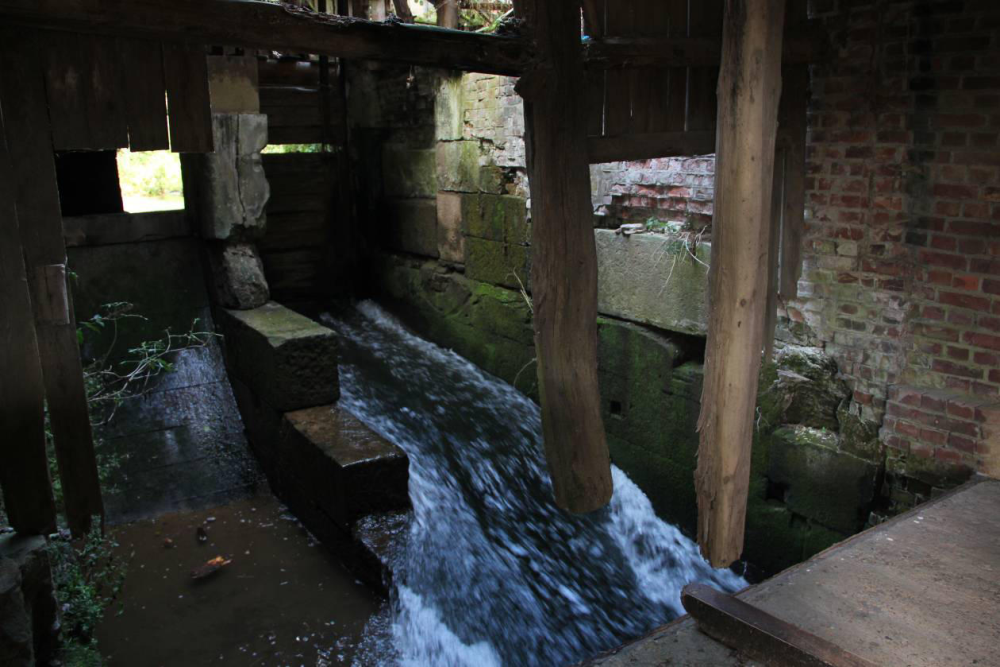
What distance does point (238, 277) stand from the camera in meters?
5.82

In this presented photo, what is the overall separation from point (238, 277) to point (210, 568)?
2.20 meters

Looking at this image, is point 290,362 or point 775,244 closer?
point 775,244

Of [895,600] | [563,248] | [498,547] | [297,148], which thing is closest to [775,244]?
[563,248]

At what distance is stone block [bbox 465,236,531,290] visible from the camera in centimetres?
614

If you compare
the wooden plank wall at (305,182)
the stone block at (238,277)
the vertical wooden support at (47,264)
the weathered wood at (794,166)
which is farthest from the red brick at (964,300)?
the wooden plank wall at (305,182)

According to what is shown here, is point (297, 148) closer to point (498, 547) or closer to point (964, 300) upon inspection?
point (498, 547)

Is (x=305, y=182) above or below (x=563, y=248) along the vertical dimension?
above

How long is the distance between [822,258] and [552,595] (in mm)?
2167

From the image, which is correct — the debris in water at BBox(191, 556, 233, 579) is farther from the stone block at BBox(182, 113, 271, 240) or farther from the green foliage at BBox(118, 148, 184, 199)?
the green foliage at BBox(118, 148, 184, 199)

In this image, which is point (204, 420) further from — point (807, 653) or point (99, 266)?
point (807, 653)

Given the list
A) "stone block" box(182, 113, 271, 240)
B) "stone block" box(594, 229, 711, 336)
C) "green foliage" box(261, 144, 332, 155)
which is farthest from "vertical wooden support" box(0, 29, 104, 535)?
"green foliage" box(261, 144, 332, 155)

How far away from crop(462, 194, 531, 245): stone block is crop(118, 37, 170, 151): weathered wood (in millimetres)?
3590

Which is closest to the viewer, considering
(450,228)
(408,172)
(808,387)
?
(808,387)

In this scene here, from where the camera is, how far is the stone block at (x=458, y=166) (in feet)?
21.3
